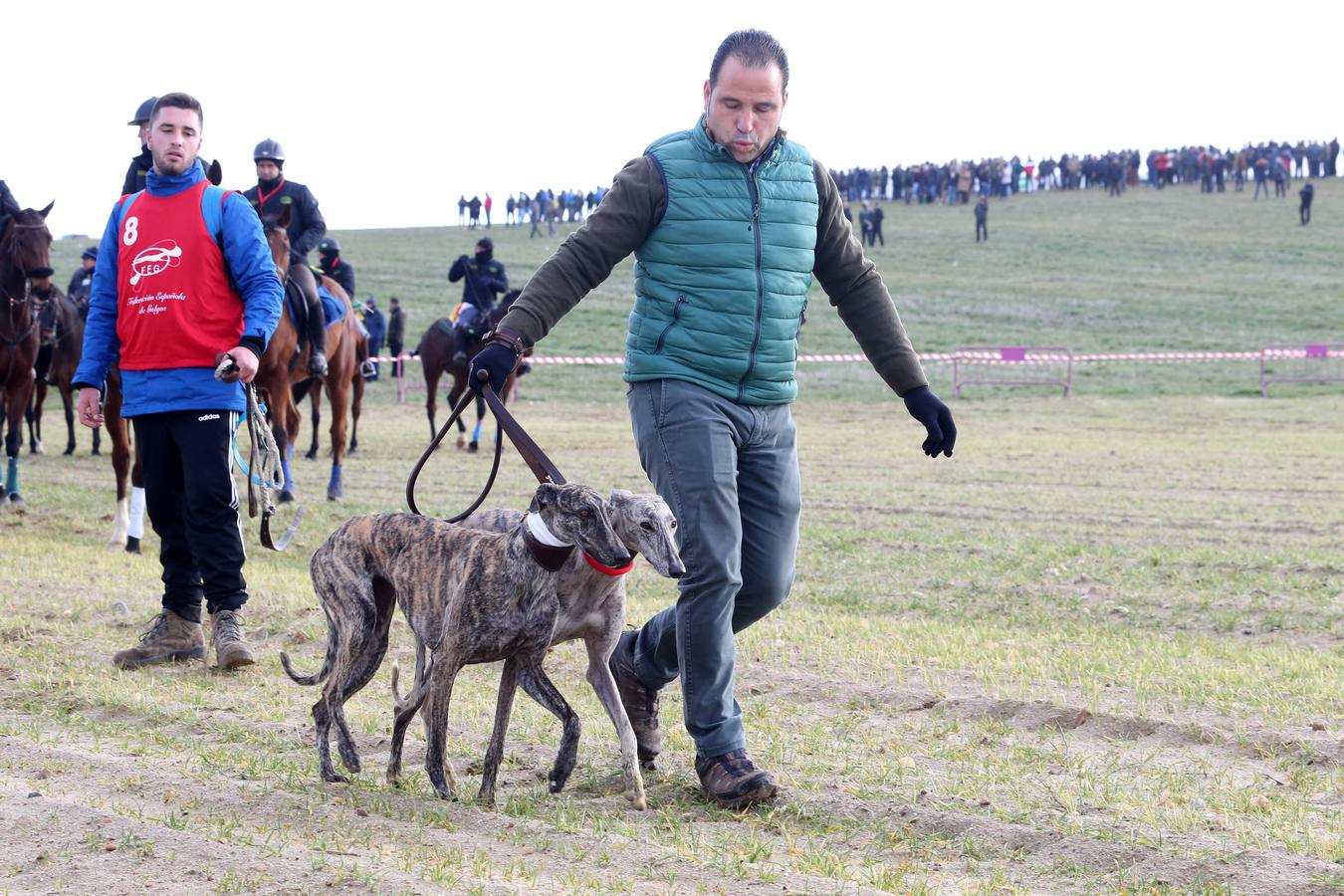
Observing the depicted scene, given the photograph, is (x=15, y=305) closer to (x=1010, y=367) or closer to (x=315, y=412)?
(x=315, y=412)

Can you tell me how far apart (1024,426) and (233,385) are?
772 inches

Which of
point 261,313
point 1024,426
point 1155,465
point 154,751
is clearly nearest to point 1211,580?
point 261,313

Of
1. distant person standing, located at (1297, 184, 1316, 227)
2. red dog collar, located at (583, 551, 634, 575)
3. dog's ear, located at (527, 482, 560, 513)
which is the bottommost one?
red dog collar, located at (583, 551, 634, 575)

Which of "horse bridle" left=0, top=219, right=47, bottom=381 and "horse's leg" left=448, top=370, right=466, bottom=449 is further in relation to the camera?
"horse's leg" left=448, top=370, right=466, bottom=449

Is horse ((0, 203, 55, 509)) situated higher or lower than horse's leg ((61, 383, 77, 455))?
higher

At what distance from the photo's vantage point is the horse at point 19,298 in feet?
45.1

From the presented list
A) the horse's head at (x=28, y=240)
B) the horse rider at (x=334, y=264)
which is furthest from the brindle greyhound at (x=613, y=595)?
the horse rider at (x=334, y=264)

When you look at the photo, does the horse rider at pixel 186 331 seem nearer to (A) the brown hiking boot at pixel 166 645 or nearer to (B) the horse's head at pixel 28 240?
(A) the brown hiking boot at pixel 166 645

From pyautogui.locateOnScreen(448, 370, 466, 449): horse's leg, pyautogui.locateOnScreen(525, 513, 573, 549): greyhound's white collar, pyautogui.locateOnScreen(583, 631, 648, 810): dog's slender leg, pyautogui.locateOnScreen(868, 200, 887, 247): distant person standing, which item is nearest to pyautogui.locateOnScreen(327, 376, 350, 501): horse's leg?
pyautogui.locateOnScreen(448, 370, 466, 449): horse's leg

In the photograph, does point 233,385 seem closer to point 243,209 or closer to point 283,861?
point 243,209

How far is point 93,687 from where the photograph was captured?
6.87m

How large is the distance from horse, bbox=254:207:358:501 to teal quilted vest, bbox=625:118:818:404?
726cm

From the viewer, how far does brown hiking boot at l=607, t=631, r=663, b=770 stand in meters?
5.66

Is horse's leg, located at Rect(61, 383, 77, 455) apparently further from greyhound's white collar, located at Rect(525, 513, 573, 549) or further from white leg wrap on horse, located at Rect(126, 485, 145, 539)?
greyhound's white collar, located at Rect(525, 513, 573, 549)
